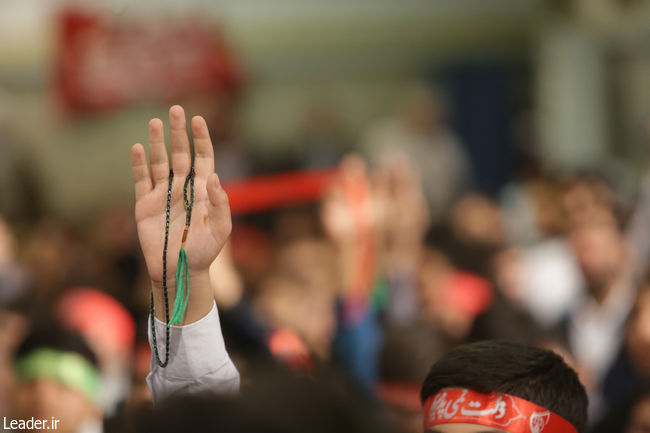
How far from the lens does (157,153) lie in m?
1.11

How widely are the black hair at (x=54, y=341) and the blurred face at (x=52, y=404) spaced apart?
97 mm

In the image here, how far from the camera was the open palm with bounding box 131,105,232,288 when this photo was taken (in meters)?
1.11

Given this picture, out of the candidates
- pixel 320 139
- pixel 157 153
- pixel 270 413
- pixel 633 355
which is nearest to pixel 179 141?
pixel 157 153

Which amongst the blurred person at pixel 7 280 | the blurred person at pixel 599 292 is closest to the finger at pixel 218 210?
the blurred person at pixel 7 280

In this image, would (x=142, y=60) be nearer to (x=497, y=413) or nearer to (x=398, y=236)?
(x=398, y=236)

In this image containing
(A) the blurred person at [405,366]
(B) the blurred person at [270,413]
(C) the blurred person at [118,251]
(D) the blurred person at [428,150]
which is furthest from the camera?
(D) the blurred person at [428,150]

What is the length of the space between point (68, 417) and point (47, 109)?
19.6 feet

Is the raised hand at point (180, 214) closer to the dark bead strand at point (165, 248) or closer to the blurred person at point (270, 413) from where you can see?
the dark bead strand at point (165, 248)

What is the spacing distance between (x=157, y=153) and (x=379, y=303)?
5.99 ft

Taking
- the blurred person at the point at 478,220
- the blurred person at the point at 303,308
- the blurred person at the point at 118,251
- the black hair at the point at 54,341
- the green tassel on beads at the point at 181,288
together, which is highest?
the green tassel on beads at the point at 181,288

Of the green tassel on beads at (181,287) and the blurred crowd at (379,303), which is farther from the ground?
the green tassel on beads at (181,287)

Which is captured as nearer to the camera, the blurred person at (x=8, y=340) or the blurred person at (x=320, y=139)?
the blurred person at (x=8, y=340)

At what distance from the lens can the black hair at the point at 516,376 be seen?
1.12 m

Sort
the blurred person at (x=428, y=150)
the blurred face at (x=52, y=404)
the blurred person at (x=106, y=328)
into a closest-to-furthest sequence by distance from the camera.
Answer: the blurred face at (x=52, y=404) < the blurred person at (x=106, y=328) < the blurred person at (x=428, y=150)
